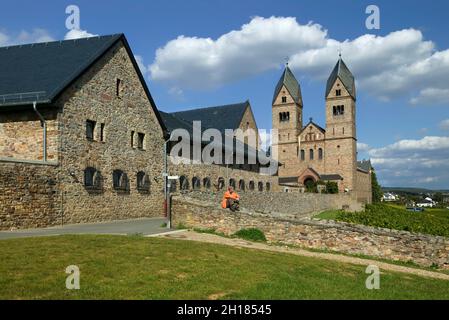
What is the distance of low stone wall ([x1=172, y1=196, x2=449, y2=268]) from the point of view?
606 inches

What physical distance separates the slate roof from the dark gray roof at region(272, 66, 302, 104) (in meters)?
69.5

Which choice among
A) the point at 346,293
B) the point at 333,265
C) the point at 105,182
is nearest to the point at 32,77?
the point at 105,182

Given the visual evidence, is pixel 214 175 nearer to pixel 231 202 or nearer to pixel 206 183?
pixel 206 183

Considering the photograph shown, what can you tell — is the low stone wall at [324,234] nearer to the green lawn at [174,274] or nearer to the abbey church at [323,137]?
the green lawn at [174,274]

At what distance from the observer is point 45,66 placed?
22.7 metres

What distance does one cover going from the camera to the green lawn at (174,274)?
7.51 meters

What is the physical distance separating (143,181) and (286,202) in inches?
605

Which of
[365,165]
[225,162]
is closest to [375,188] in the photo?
[365,165]

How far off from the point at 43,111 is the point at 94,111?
9.89 ft

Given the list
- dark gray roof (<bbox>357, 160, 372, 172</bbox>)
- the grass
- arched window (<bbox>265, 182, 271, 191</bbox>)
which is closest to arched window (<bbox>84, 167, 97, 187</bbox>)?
the grass

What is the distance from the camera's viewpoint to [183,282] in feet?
27.2

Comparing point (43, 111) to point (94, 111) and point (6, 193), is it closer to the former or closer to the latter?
point (94, 111)

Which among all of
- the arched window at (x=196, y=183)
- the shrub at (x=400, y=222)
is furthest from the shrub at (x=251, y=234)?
the arched window at (x=196, y=183)
